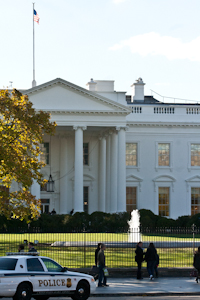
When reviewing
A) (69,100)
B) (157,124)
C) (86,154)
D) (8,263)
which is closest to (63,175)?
(86,154)

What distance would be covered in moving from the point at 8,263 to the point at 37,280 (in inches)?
39.6

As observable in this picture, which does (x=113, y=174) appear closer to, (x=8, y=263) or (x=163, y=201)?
(x=163, y=201)

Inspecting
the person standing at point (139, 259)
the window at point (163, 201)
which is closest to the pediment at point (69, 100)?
the window at point (163, 201)

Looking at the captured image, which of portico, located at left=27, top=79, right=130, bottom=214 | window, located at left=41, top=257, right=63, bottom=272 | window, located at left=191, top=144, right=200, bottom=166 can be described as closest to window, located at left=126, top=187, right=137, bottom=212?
portico, located at left=27, top=79, right=130, bottom=214

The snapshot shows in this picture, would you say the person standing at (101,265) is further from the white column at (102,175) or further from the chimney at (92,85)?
the chimney at (92,85)

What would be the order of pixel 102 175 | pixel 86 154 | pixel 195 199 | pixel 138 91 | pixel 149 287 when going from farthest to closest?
pixel 138 91, pixel 195 199, pixel 86 154, pixel 102 175, pixel 149 287

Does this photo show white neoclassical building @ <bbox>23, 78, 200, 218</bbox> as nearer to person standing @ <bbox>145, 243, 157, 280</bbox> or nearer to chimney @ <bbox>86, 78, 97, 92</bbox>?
chimney @ <bbox>86, 78, 97, 92</bbox>

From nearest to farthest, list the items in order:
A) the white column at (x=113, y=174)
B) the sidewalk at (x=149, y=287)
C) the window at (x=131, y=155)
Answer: the sidewalk at (x=149, y=287)
the white column at (x=113, y=174)
the window at (x=131, y=155)

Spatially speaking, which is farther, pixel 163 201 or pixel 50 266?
pixel 163 201

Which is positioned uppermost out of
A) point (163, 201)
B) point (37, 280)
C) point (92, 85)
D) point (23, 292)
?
point (92, 85)

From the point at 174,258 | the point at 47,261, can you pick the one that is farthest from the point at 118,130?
the point at 47,261

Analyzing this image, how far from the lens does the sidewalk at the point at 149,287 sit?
19.7 meters

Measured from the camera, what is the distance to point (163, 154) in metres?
60.4

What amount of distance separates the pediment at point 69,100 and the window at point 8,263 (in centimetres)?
3623
